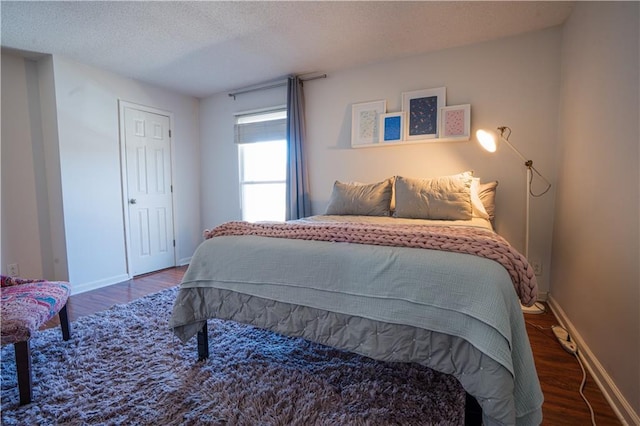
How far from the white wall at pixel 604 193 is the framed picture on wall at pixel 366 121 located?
1547 mm

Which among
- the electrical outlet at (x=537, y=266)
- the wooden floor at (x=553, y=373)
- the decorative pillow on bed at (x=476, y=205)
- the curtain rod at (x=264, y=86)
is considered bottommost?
the wooden floor at (x=553, y=373)

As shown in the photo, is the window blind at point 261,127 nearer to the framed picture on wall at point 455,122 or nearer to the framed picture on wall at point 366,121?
the framed picture on wall at point 366,121

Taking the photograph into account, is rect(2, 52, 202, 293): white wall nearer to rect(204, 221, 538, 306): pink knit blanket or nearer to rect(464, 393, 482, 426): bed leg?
rect(204, 221, 538, 306): pink knit blanket

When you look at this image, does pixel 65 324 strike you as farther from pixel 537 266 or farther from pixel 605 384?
pixel 537 266

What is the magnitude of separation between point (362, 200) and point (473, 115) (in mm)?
1309

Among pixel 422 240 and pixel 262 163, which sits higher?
pixel 262 163

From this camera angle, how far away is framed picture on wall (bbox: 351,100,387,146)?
3141 mm

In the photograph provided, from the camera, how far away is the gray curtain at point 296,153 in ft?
11.4

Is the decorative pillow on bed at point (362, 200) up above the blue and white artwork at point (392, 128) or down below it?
below

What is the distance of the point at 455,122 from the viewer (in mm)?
2793

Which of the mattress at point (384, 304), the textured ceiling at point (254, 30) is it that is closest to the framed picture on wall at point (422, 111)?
the textured ceiling at point (254, 30)

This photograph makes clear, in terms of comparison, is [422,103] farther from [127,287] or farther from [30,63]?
[30,63]

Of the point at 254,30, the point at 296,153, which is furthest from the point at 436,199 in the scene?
the point at 254,30

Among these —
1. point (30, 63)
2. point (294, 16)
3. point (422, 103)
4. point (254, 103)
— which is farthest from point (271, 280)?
point (30, 63)
